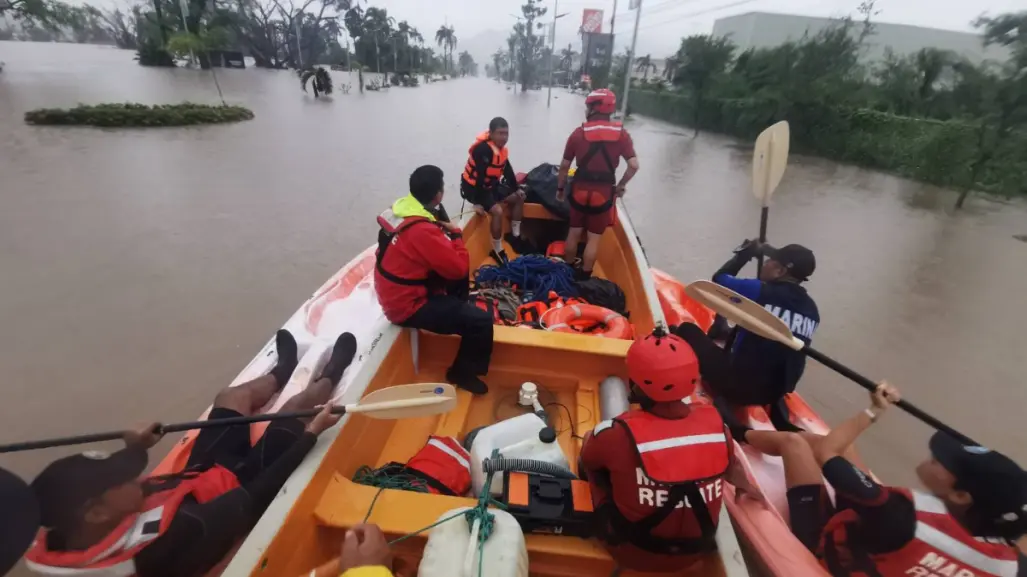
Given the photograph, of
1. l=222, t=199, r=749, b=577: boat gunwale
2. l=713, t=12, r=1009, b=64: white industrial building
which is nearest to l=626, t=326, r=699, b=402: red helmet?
l=222, t=199, r=749, b=577: boat gunwale

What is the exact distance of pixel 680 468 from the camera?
164cm

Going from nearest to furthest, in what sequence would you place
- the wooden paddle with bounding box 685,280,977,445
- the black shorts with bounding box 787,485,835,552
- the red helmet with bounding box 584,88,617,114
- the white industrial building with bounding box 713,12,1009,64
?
the black shorts with bounding box 787,485,835,552
the wooden paddle with bounding box 685,280,977,445
the red helmet with bounding box 584,88,617,114
the white industrial building with bounding box 713,12,1009,64

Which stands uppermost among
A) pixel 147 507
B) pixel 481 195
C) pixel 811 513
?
pixel 481 195

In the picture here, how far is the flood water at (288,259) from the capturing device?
15.0 ft

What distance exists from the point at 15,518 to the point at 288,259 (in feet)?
20.4

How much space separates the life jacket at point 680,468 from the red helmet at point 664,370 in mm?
107

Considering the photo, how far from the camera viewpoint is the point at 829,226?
1084 cm

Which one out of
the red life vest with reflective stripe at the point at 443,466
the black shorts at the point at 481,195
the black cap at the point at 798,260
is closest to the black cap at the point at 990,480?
the black cap at the point at 798,260

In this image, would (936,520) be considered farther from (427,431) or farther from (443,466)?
(427,431)

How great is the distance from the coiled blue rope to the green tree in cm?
2310

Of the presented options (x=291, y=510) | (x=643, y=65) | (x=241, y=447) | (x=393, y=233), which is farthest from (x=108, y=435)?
(x=643, y=65)

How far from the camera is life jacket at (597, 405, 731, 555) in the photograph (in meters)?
1.64

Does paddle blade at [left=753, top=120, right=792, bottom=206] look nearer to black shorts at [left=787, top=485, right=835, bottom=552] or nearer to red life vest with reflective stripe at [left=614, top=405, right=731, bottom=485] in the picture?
black shorts at [left=787, top=485, right=835, bottom=552]

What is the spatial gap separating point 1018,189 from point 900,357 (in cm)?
1241
